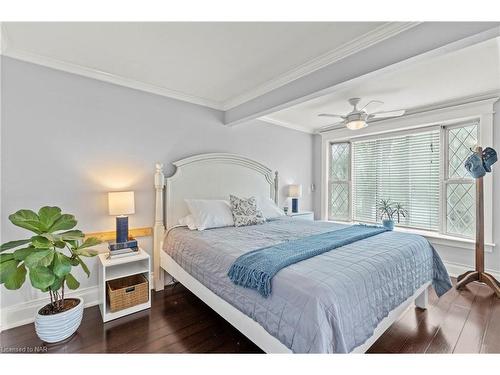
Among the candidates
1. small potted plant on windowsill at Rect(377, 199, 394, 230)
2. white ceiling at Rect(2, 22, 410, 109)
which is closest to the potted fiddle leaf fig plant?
white ceiling at Rect(2, 22, 410, 109)

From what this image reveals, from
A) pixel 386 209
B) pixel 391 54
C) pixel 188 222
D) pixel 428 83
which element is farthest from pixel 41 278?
pixel 386 209

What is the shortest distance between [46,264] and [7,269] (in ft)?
0.96

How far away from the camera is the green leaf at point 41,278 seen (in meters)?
1.58

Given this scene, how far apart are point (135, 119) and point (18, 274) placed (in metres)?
1.82

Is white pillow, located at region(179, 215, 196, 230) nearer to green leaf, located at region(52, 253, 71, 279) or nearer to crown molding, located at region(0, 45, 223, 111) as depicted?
green leaf, located at region(52, 253, 71, 279)

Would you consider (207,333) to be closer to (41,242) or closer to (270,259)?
(270,259)

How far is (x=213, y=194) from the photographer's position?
337cm

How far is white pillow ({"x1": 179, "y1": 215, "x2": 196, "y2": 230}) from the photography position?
2.74m

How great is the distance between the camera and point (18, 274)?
1657mm

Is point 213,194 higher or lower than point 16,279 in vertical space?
higher

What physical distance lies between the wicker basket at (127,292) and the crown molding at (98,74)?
2164 mm

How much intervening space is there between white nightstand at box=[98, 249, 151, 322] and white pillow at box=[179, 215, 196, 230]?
0.57 metres
